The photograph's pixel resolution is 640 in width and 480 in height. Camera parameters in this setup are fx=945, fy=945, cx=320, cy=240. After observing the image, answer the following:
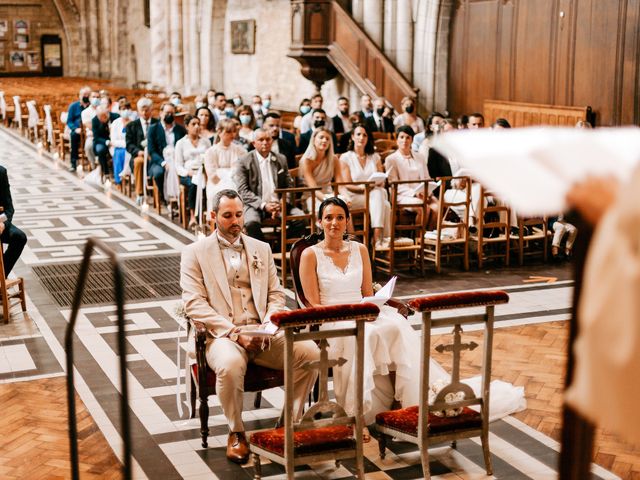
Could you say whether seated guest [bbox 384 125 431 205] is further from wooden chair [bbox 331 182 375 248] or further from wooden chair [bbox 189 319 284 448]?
wooden chair [bbox 189 319 284 448]

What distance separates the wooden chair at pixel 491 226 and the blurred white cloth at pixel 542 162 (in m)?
8.47

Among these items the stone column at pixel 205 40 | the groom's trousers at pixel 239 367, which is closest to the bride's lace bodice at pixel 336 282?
the groom's trousers at pixel 239 367

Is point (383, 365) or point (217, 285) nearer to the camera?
point (383, 365)

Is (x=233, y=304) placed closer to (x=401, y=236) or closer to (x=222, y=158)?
(x=222, y=158)

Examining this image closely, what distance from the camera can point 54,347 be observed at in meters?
7.40

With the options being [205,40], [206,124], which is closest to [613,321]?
[206,124]

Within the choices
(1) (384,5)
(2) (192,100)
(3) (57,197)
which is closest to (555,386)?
(3) (57,197)

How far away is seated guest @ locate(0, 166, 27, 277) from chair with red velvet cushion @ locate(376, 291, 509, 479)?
4.48 m

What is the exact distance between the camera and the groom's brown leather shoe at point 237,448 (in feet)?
17.4

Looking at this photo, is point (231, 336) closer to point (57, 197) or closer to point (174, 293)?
point (174, 293)

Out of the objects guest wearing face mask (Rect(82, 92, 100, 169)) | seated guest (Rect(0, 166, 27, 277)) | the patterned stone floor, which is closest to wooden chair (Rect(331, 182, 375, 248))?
the patterned stone floor

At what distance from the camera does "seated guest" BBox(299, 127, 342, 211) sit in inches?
399

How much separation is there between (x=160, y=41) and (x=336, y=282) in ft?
91.6

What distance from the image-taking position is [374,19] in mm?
19688
